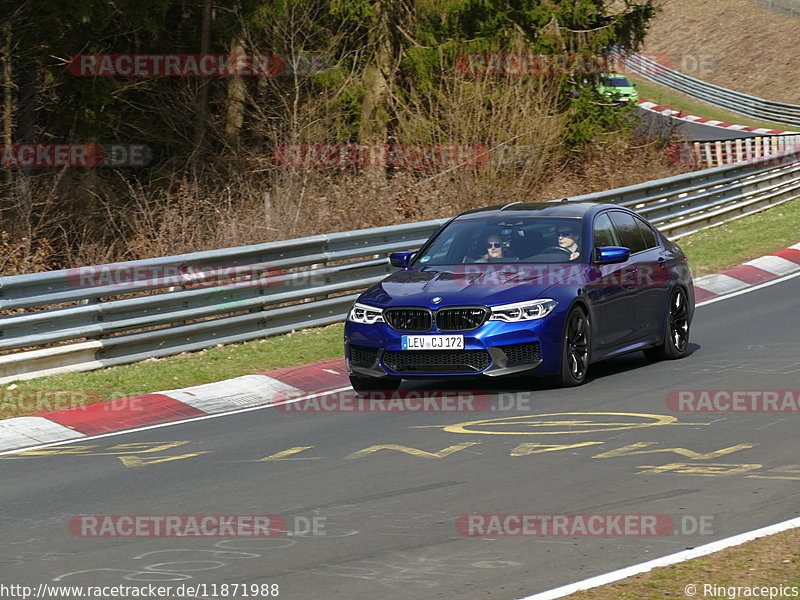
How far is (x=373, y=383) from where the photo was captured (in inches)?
459

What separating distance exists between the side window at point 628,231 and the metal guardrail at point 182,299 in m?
3.96

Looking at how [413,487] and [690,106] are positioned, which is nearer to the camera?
[413,487]

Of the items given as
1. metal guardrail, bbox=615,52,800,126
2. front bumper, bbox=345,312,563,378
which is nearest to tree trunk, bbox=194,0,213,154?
front bumper, bbox=345,312,563,378

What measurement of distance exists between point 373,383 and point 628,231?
10.2 feet

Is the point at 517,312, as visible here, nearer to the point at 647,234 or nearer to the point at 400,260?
the point at 400,260

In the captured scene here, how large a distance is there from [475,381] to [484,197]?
11.0 meters

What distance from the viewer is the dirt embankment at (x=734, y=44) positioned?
59062 millimetres

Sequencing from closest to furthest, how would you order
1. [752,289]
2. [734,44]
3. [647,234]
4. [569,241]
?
[569,241] < [647,234] < [752,289] < [734,44]

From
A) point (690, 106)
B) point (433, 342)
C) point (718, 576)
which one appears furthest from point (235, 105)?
point (690, 106)

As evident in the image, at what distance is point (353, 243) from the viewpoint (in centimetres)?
1619

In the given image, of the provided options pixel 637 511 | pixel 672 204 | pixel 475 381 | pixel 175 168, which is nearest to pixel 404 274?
pixel 475 381

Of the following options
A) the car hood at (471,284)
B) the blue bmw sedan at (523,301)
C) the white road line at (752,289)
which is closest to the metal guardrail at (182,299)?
the blue bmw sedan at (523,301)

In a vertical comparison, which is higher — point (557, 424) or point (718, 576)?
point (718, 576)

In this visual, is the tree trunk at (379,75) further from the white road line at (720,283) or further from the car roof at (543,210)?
the car roof at (543,210)
